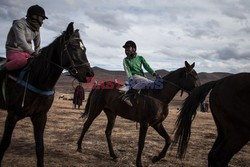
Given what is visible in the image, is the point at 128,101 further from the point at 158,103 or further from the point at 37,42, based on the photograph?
the point at 37,42

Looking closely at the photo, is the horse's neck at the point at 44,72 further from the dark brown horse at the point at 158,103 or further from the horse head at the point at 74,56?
the dark brown horse at the point at 158,103

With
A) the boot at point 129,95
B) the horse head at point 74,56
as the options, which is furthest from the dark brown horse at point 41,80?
the boot at point 129,95

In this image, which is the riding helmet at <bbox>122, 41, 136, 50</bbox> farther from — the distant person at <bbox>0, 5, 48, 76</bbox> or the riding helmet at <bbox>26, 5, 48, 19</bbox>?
the riding helmet at <bbox>26, 5, 48, 19</bbox>

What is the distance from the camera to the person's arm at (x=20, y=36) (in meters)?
3.95

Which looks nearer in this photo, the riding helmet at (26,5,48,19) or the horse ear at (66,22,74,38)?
the horse ear at (66,22,74,38)

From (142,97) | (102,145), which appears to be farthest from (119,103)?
(102,145)

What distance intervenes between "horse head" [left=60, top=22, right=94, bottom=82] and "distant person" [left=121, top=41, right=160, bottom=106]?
2.66 metres

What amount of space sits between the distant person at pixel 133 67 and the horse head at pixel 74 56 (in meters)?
2.66

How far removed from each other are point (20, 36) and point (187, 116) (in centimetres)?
330

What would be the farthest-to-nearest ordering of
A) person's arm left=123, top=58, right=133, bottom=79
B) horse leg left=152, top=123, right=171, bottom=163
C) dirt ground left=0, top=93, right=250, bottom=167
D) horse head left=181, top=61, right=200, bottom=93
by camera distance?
person's arm left=123, top=58, right=133, bottom=79 < horse head left=181, top=61, right=200, bottom=93 < horse leg left=152, top=123, right=171, bottom=163 < dirt ground left=0, top=93, right=250, bottom=167

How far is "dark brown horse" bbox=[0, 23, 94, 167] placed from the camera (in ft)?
12.4

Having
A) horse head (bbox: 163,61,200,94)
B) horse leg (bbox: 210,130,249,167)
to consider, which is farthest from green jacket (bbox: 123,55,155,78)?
horse leg (bbox: 210,130,249,167)

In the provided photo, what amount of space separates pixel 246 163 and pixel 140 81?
129 inches

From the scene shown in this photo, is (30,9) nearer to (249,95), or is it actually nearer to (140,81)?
(140,81)
